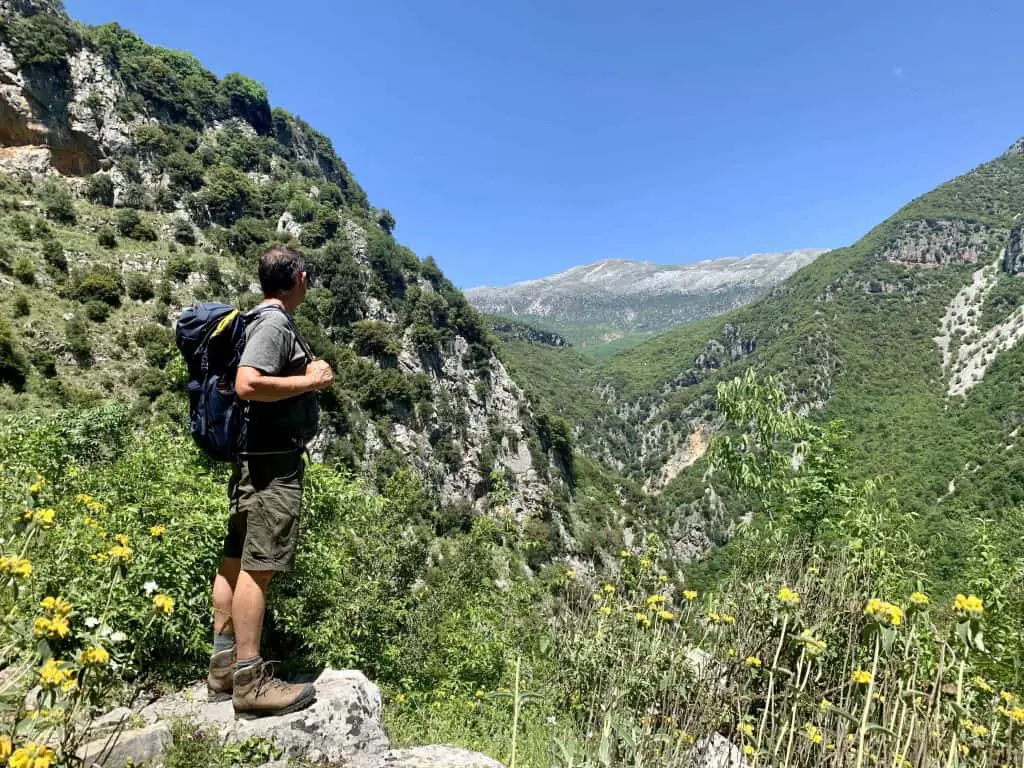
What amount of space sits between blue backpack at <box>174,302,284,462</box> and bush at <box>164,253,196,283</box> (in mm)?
34323

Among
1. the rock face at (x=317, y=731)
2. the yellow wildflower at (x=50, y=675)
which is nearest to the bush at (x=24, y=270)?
the rock face at (x=317, y=731)

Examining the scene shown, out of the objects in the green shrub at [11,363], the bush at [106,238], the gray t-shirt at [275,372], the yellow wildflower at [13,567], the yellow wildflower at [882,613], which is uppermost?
the bush at [106,238]

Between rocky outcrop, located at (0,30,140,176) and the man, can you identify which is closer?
the man

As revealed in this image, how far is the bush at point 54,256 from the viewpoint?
84.1ft

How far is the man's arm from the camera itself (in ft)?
8.04

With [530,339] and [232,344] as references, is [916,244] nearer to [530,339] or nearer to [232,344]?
[530,339]

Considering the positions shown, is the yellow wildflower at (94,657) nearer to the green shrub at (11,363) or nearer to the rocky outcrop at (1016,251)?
the green shrub at (11,363)

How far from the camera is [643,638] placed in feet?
8.05

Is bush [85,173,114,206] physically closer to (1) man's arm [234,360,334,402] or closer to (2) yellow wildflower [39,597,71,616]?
(1) man's arm [234,360,334,402]

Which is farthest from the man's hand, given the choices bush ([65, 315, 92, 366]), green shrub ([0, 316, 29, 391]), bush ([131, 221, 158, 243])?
bush ([131, 221, 158, 243])

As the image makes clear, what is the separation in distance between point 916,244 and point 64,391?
150 m

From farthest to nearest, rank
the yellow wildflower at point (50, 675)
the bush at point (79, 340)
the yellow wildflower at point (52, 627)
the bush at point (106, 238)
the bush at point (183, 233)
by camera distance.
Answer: the bush at point (183, 233) < the bush at point (106, 238) < the bush at point (79, 340) < the yellow wildflower at point (52, 627) < the yellow wildflower at point (50, 675)

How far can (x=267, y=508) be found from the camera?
2650 mm

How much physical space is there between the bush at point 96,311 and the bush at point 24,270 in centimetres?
229
